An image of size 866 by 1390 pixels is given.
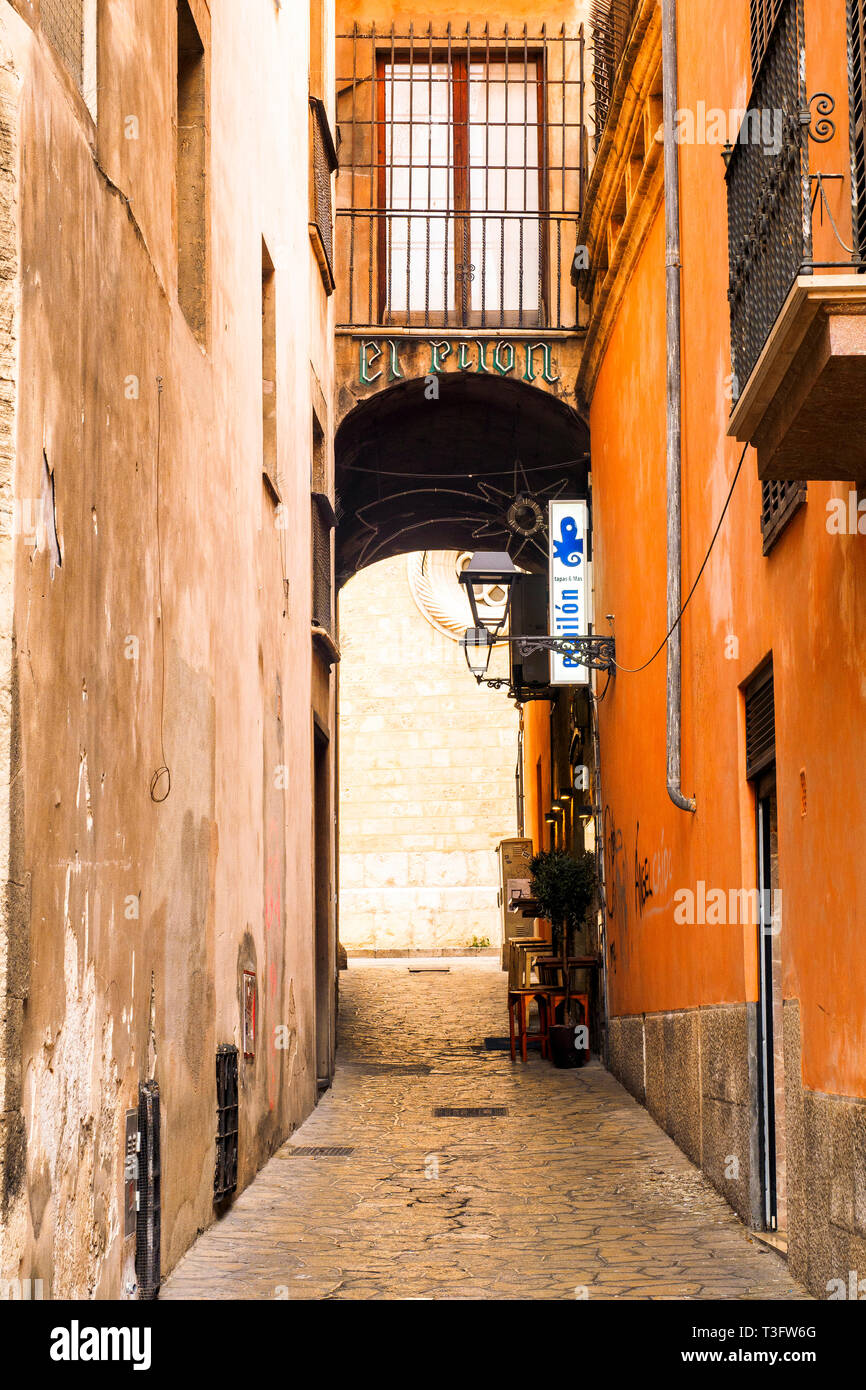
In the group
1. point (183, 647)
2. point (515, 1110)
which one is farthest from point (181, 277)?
point (515, 1110)

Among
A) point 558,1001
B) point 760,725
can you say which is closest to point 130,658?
point 760,725

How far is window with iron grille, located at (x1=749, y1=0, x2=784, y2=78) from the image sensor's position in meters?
6.02

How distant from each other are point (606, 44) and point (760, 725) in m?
8.47

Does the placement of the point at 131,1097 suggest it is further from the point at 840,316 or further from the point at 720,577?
the point at 720,577

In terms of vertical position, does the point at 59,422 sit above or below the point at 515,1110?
above

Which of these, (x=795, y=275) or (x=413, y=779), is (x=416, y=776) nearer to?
(x=413, y=779)

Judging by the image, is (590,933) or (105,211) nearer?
(105,211)

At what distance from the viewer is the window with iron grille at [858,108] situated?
4906mm

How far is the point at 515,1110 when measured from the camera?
11594 millimetres

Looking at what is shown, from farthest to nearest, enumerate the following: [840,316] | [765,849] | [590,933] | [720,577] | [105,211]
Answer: [590,933]
[720,577]
[765,849]
[105,211]
[840,316]

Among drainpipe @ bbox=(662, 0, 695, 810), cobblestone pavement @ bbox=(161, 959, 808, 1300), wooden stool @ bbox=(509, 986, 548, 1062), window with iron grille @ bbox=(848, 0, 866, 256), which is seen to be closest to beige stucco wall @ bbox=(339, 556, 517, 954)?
wooden stool @ bbox=(509, 986, 548, 1062)

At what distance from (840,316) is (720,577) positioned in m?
4.18

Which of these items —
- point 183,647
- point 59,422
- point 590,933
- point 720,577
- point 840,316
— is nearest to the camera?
point 840,316

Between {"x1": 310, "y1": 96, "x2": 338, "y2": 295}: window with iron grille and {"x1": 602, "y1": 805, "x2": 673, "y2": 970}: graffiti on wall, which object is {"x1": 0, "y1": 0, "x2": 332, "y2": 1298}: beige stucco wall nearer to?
{"x1": 602, "y1": 805, "x2": 673, "y2": 970}: graffiti on wall
